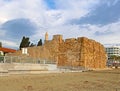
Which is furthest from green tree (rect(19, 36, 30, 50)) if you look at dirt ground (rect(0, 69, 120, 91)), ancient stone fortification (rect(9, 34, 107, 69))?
dirt ground (rect(0, 69, 120, 91))

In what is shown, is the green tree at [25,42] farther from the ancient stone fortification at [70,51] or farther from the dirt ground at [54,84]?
the dirt ground at [54,84]

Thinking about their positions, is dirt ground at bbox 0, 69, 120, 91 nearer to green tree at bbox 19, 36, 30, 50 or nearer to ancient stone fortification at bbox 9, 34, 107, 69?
ancient stone fortification at bbox 9, 34, 107, 69

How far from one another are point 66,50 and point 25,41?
40232 mm

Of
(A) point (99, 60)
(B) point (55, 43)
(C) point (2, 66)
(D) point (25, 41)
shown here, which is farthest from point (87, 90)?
(D) point (25, 41)

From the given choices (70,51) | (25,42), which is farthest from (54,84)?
(25,42)

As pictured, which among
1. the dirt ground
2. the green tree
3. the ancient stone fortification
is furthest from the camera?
the green tree

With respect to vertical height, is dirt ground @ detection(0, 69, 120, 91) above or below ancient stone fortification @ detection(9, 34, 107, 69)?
below

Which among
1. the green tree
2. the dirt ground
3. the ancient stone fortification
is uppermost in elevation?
the green tree

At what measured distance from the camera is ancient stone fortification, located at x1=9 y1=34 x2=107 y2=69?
5756 centimetres

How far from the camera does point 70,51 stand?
5922 cm

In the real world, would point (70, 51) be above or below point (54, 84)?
above

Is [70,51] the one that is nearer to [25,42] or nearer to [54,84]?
[54,84]

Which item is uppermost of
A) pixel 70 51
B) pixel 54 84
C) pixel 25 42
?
pixel 25 42

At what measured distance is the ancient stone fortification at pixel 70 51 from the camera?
5756 cm
